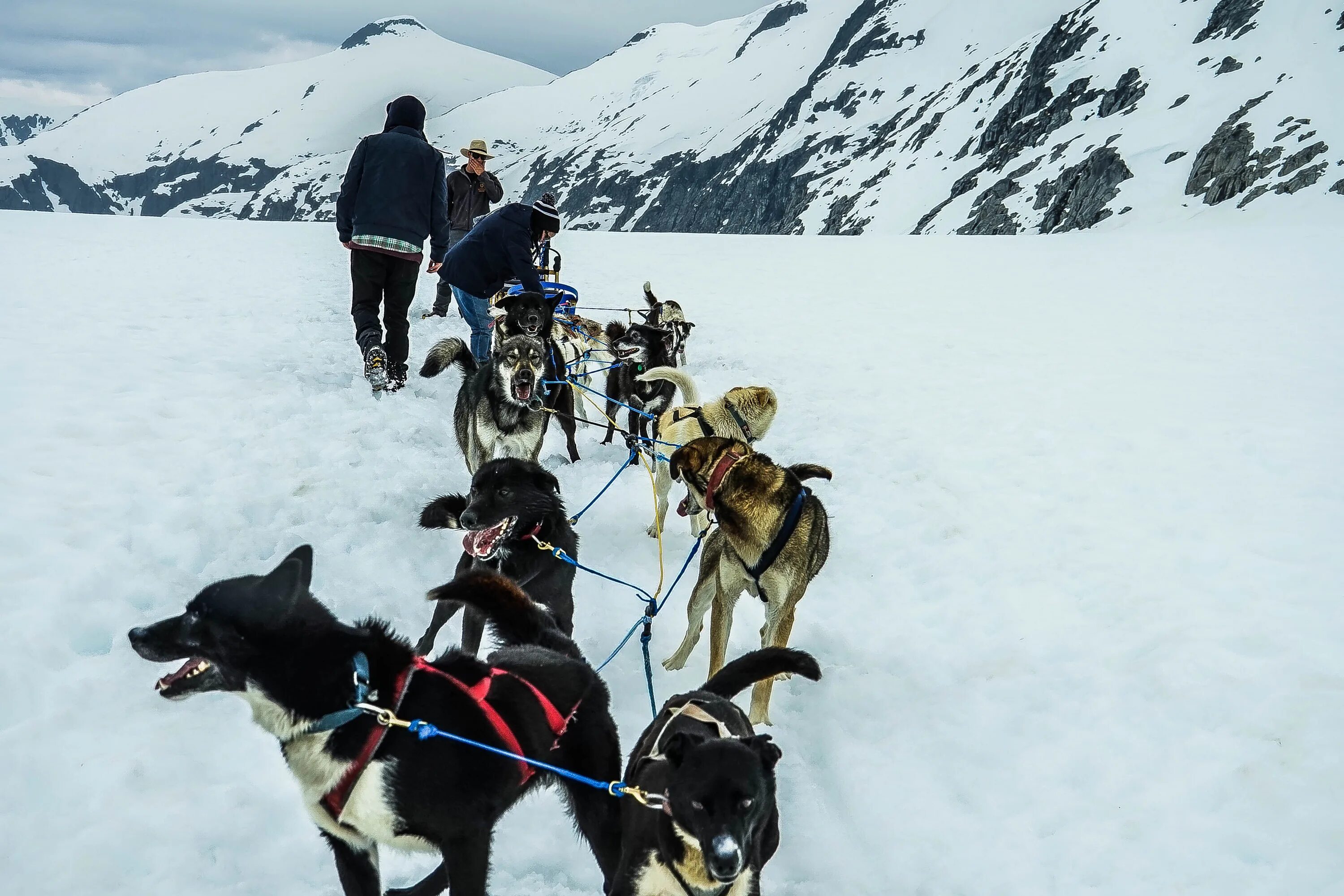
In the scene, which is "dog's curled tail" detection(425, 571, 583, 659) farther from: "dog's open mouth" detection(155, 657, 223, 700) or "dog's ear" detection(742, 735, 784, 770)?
"dog's ear" detection(742, 735, 784, 770)

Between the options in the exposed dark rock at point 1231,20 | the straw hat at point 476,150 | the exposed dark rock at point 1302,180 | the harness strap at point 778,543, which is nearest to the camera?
the harness strap at point 778,543

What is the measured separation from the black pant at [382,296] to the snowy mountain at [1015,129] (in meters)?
33.0

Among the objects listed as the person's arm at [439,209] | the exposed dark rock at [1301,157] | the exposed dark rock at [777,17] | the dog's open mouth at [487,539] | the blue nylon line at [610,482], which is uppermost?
the exposed dark rock at [777,17]

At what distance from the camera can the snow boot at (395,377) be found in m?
6.81

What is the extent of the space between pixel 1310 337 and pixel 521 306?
9974mm

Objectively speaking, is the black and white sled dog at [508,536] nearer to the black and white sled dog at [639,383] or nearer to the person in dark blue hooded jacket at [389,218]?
the black and white sled dog at [639,383]

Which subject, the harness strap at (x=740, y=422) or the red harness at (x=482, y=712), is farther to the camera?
the harness strap at (x=740, y=422)

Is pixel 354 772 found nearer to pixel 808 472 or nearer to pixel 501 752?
pixel 501 752

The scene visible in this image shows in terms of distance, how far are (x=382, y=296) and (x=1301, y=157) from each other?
4244 centimetres

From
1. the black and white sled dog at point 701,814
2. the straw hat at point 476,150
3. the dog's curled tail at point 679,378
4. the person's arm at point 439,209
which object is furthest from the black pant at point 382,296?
the black and white sled dog at point 701,814

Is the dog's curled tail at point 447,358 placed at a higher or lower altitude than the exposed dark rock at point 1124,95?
lower

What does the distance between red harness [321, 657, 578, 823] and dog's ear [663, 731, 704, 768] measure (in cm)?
42

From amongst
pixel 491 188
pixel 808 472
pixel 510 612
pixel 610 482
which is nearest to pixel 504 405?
pixel 610 482

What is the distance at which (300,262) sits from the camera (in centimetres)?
1644
